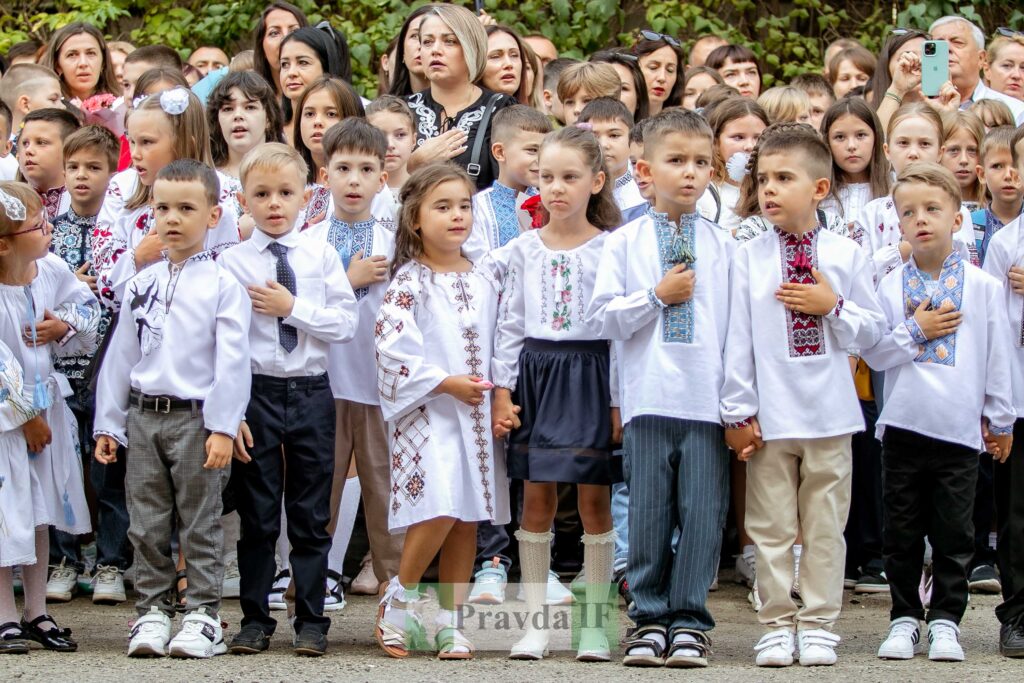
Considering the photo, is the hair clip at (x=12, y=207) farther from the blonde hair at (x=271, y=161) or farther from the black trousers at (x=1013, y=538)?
the black trousers at (x=1013, y=538)

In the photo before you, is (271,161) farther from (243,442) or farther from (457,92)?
(457,92)

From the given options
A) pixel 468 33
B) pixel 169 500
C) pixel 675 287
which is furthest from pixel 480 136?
pixel 169 500

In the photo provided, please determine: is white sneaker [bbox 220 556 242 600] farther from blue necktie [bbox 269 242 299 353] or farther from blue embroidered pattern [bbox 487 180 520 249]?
Result: blue embroidered pattern [bbox 487 180 520 249]

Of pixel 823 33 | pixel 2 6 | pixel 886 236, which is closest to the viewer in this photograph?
pixel 886 236

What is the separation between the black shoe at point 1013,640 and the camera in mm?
5137

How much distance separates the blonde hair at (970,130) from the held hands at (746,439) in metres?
2.21

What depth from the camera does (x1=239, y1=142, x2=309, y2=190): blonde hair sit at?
17.7 feet

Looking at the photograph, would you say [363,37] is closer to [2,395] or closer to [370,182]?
[370,182]

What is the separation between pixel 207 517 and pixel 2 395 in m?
0.84

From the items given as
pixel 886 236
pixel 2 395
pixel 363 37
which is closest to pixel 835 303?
pixel 886 236

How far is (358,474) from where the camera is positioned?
5887 millimetres

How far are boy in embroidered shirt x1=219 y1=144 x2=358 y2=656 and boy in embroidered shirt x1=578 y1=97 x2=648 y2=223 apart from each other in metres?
1.49

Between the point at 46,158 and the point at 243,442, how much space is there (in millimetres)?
2056

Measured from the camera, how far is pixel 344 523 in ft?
19.8
